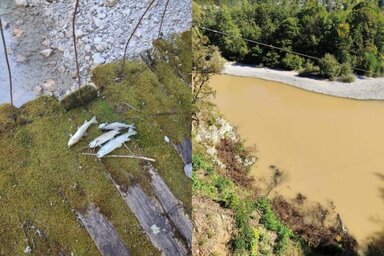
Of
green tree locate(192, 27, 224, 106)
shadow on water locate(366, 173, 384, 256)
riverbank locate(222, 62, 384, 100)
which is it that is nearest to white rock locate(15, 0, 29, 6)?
green tree locate(192, 27, 224, 106)

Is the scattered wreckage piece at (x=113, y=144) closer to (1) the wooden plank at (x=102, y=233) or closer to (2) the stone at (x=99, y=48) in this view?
(1) the wooden plank at (x=102, y=233)

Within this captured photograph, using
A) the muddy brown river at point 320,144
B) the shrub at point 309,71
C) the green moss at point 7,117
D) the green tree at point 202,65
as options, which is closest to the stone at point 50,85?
the green moss at point 7,117

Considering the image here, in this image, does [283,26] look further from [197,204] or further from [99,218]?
[99,218]

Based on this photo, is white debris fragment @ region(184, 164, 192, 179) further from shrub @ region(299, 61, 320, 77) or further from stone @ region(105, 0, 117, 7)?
shrub @ region(299, 61, 320, 77)

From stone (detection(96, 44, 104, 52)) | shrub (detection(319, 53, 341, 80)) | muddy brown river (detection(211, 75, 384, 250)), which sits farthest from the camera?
shrub (detection(319, 53, 341, 80))

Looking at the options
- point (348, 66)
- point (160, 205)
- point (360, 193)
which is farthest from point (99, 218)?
point (348, 66)

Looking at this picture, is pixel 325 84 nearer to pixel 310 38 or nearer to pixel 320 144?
pixel 310 38

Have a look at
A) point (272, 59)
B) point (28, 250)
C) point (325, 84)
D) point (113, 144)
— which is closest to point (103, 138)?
point (113, 144)
